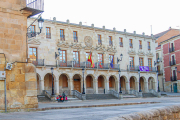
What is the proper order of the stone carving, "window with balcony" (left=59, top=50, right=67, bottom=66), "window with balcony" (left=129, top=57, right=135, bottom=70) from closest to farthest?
1. "window with balcony" (left=59, top=50, right=67, bottom=66)
2. the stone carving
3. "window with balcony" (left=129, top=57, right=135, bottom=70)

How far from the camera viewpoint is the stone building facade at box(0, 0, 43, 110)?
12859 millimetres

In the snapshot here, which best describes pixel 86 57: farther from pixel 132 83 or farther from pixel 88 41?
pixel 132 83

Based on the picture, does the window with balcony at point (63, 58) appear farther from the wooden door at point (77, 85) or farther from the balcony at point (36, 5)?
the balcony at point (36, 5)

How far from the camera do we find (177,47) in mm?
49219

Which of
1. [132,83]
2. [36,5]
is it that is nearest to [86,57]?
[132,83]

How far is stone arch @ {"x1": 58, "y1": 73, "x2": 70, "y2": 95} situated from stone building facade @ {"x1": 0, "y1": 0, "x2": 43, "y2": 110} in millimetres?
21910

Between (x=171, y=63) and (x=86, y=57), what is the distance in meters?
20.2

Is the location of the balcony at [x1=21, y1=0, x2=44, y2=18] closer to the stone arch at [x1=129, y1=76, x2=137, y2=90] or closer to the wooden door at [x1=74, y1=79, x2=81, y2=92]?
the wooden door at [x1=74, y1=79, x2=81, y2=92]

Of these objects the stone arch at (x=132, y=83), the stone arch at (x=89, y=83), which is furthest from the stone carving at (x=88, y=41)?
the stone arch at (x=132, y=83)

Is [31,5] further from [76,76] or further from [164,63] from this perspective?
[164,63]

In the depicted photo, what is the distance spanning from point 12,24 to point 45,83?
862 inches

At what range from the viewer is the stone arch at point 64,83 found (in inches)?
1400

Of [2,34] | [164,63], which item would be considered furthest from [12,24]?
[164,63]

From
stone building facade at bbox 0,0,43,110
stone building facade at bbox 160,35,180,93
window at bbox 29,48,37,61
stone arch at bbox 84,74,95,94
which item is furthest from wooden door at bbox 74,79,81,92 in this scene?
stone building facade at bbox 0,0,43,110
